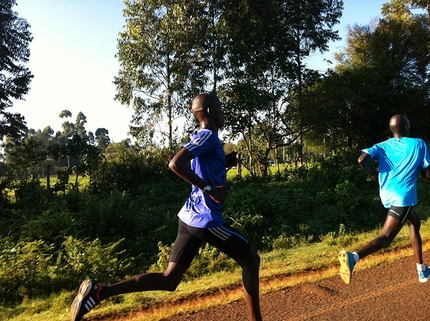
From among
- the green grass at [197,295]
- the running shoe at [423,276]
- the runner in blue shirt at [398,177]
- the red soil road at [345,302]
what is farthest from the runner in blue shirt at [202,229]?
the running shoe at [423,276]

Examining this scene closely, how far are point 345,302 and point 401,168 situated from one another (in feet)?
5.05

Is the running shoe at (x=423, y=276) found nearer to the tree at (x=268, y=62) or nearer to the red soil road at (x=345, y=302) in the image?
the red soil road at (x=345, y=302)

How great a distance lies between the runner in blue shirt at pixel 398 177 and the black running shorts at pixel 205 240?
1.42 m

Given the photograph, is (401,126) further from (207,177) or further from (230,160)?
(207,177)

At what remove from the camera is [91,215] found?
381 inches

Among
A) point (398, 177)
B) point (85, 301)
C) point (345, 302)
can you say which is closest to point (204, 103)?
point (85, 301)

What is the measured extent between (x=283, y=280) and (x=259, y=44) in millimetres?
12954

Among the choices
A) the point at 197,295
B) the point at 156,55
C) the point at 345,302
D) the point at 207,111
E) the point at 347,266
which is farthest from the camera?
the point at 156,55

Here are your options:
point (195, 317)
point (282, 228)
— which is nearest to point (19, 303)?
point (195, 317)

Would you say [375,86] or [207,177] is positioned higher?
[375,86]

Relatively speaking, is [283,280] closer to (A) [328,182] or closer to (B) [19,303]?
(B) [19,303]

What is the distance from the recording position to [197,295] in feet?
13.7

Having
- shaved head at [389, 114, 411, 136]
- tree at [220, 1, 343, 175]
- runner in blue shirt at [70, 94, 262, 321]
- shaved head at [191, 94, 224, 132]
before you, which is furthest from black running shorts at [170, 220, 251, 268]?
tree at [220, 1, 343, 175]

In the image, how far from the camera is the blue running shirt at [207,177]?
2.60 m
